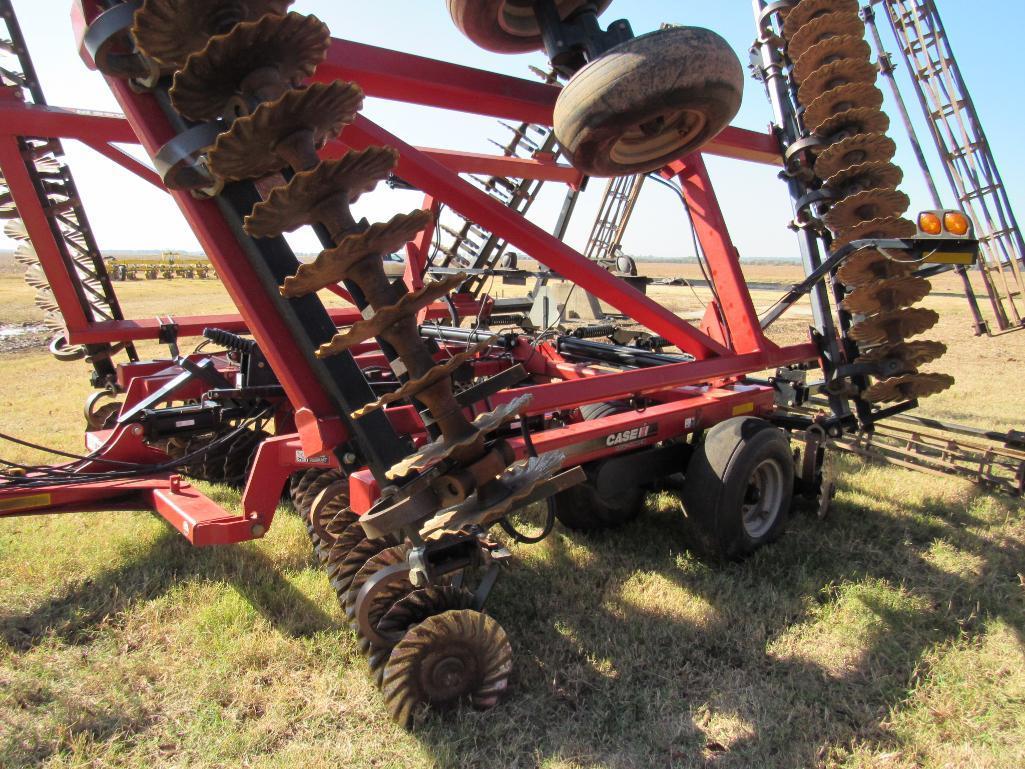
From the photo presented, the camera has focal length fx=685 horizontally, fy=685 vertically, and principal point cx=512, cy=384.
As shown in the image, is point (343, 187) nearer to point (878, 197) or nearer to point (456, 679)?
point (456, 679)

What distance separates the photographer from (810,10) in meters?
4.16

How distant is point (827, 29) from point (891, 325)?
1.81m

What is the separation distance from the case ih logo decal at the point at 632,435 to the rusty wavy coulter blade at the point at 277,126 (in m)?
1.97

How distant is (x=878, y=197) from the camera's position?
3.93 m

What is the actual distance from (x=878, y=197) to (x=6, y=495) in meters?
4.67

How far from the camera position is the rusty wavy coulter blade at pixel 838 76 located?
157 inches

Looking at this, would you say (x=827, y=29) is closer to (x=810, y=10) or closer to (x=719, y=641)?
(x=810, y=10)

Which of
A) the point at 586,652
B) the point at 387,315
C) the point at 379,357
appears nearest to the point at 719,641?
the point at 586,652

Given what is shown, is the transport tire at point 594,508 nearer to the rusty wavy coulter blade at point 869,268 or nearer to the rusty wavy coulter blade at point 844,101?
the rusty wavy coulter blade at point 869,268

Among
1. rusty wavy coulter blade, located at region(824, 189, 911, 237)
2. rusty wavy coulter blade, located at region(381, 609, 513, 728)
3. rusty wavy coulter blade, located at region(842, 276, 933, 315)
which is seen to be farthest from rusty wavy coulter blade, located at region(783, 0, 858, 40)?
rusty wavy coulter blade, located at region(381, 609, 513, 728)

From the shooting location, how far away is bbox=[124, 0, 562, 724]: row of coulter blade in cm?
166

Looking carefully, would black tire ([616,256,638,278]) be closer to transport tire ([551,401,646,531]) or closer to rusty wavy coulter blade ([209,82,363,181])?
transport tire ([551,401,646,531])

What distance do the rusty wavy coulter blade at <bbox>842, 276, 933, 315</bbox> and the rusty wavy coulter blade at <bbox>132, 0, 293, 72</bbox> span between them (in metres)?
3.38

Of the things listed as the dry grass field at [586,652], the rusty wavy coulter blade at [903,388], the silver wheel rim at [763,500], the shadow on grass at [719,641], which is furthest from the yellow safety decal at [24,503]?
the rusty wavy coulter blade at [903,388]
